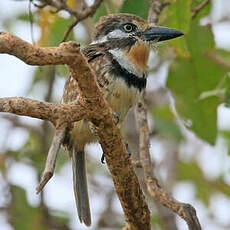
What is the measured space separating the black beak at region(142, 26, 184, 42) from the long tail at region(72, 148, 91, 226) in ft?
2.23

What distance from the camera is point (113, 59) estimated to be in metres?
3.14

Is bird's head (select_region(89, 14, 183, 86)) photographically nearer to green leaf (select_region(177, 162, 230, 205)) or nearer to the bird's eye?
the bird's eye

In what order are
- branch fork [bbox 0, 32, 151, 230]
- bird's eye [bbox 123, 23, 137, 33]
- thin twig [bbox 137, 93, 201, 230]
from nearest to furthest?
branch fork [bbox 0, 32, 151, 230]
thin twig [bbox 137, 93, 201, 230]
bird's eye [bbox 123, 23, 137, 33]

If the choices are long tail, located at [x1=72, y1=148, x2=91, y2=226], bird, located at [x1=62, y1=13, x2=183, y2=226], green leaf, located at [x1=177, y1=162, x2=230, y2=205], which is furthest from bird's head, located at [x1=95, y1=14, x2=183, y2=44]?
green leaf, located at [x1=177, y1=162, x2=230, y2=205]

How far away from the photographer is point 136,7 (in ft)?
11.2

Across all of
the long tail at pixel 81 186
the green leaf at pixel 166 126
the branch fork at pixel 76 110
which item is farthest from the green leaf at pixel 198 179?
the branch fork at pixel 76 110

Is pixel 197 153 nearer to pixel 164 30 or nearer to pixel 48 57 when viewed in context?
pixel 164 30

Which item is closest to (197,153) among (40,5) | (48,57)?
(40,5)

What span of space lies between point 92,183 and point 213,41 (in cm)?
190

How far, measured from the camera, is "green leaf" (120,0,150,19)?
3.40 meters

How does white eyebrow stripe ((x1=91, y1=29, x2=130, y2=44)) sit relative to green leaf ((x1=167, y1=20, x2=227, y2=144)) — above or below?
above

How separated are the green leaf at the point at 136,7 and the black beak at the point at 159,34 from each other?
0.16 m

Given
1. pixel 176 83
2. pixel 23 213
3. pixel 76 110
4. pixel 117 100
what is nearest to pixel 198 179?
pixel 23 213

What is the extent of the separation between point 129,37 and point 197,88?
488 millimetres
